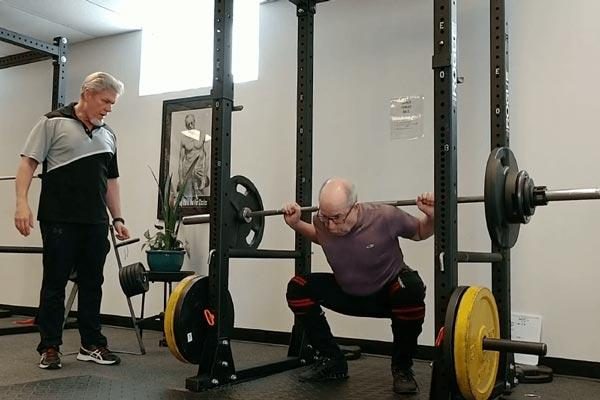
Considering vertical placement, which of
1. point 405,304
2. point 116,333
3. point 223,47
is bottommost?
point 116,333

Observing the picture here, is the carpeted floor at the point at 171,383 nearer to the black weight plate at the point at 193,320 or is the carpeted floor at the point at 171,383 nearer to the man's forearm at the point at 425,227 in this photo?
the black weight plate at the point at 193,320

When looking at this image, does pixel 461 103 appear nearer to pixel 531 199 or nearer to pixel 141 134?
pixel 531 199

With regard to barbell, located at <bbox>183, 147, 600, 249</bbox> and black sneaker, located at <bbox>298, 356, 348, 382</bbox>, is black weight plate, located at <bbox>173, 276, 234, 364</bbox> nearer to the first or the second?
black sneaker, located at <bbox>298, 356, 348, 382</bbox>

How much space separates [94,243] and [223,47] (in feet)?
3.98

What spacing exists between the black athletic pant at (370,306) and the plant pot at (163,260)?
1.29m

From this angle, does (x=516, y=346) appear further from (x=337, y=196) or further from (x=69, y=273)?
(x=69, y=273)

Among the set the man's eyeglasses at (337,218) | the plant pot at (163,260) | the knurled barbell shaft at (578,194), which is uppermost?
the knurled barbell shaft at (578,194)

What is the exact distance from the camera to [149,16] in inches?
182

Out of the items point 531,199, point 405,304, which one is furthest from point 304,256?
point 531,199

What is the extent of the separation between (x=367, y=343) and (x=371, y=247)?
3.83 feet

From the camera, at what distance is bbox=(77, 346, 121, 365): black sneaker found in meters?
3.23

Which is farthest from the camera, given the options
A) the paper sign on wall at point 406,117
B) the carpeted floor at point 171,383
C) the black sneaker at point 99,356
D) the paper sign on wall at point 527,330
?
the paper sign on wall at point 406,117

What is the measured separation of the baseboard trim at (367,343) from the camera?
3039mm

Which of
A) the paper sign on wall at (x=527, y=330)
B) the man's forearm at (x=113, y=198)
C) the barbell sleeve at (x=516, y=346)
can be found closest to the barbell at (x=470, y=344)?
the barbell sleeve at (x=516, y=346)
